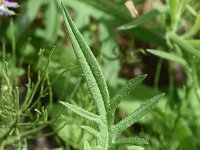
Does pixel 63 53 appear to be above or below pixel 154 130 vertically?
above

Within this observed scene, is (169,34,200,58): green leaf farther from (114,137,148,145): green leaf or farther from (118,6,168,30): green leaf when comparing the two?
(114,137,148,145): green leaf

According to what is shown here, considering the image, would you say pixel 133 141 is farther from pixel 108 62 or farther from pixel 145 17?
pixel 108 62

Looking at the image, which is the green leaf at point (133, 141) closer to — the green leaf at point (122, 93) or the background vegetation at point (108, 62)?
the green leaf at point (122, 93)

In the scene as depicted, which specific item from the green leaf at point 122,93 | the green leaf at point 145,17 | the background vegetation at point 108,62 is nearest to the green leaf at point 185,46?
the background vegetation at point 108,62

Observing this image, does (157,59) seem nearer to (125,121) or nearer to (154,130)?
(154,130)

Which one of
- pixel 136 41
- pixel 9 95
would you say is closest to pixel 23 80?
pixel 136 41

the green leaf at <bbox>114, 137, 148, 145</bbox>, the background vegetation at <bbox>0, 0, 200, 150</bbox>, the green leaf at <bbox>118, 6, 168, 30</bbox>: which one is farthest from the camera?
the background vegetation at <bbox>0, 0, 200, 150</bbox>

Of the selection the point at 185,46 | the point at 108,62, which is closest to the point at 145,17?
the point at 185,46

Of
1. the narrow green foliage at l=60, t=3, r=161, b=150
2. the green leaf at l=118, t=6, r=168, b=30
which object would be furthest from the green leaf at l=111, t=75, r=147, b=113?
the green leaf at l=118, t=6, r=168, b=30
